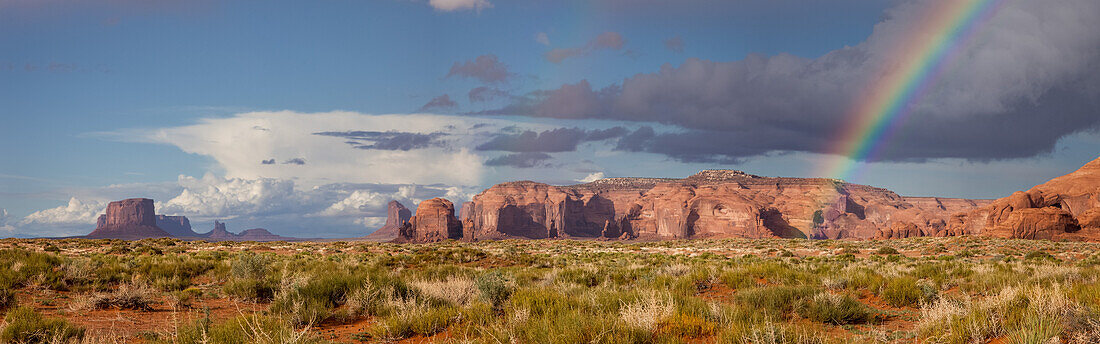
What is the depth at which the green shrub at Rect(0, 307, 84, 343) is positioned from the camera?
6754 mm

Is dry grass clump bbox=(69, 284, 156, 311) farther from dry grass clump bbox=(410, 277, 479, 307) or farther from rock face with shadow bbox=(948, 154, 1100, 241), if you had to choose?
rock face with shadow bbox=(948, 154, 1100, 241)

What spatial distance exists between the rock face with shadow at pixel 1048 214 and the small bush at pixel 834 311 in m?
70.3

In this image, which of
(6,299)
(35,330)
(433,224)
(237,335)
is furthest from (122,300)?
(433,224)

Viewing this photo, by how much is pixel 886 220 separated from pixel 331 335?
8504 inches

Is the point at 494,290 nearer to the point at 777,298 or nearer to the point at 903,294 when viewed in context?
the point at 777,298

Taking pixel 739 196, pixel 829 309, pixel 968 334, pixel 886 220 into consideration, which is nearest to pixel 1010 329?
pixel 968 334

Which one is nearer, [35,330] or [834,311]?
[35,330]

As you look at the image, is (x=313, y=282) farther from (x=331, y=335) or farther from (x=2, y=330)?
(x=2, y=330)

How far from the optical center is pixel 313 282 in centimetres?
1133

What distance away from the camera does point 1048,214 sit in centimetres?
6156

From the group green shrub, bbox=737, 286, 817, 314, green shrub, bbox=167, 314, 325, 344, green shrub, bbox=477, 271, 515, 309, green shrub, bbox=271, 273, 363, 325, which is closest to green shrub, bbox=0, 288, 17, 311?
green shrub, bbox=271, 273, 363, 325

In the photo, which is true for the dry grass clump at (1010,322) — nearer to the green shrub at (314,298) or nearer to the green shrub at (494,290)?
the green shrub at (494,290)

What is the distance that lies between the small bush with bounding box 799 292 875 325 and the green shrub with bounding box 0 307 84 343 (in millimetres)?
10517

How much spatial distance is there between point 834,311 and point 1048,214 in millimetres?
74336
